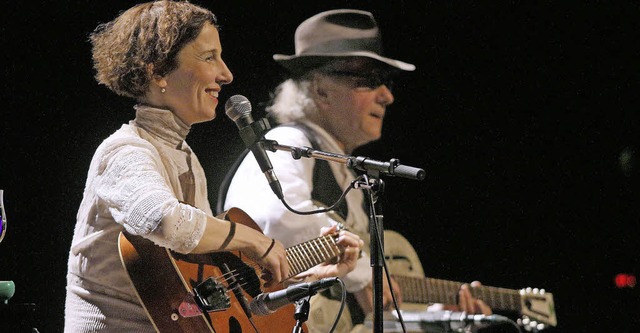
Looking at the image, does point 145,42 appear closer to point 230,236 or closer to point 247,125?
point 247,125

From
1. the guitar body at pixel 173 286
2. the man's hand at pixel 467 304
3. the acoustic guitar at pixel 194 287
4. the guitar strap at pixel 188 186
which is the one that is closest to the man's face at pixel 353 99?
the man's hand at pixel 467 304

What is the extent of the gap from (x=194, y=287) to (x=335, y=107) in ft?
6.05

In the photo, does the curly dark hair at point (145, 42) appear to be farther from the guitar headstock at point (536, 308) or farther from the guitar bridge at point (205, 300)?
the guitar headstock at point (536, 308)

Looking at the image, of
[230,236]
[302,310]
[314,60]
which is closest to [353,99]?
[314,60]

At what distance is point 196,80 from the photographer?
2.53m

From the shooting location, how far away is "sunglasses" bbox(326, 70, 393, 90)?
3.85m

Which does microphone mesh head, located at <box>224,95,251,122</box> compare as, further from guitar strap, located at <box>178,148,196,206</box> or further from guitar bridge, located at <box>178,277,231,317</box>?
guitar bridge, located at <box>178,277,231,317</box>

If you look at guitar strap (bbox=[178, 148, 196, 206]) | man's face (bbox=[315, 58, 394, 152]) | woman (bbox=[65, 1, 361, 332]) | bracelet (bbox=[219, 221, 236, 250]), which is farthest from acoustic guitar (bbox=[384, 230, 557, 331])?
bracelet (bbox=[219, 221, 236, 250])

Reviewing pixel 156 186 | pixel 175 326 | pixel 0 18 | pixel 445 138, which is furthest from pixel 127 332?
pixel 445 138

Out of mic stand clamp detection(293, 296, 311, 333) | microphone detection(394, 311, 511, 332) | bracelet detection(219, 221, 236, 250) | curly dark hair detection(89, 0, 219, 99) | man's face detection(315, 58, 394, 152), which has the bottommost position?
mic stand clamp detection(293, 296, 311, 333)

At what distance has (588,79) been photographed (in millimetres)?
5430

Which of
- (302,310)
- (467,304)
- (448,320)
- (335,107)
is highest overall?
(335,107)

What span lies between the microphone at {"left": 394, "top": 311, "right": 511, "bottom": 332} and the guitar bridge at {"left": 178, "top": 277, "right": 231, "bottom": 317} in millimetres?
934

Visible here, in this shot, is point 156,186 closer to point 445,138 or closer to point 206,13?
point 206,13
